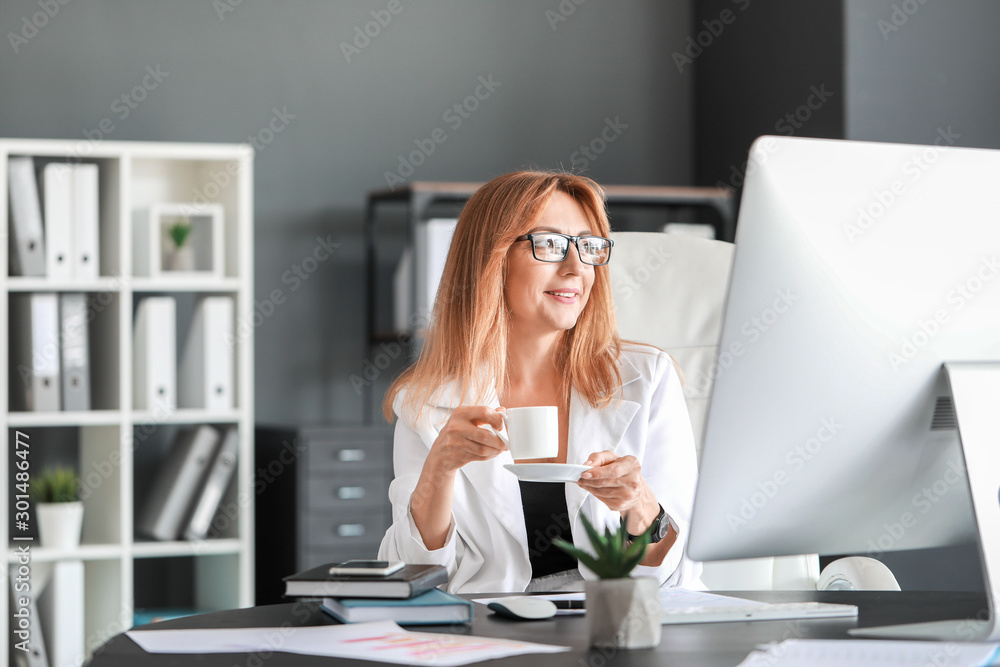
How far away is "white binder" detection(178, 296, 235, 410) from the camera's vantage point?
3184 millimetres

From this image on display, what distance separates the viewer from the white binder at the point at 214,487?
318 cm

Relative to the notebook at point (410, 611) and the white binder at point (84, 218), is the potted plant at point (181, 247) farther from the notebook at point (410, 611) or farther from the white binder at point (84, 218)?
the notebook at point (410, 611)

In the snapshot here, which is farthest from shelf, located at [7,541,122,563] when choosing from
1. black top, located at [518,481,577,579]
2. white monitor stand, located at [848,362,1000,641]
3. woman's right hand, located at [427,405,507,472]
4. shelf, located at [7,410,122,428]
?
white monitor stand, located at [848,362,1000,641]

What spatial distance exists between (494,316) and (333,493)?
153 cm

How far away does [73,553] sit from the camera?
9.98ft

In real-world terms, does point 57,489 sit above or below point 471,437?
below

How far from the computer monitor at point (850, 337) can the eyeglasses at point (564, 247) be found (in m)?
0.84

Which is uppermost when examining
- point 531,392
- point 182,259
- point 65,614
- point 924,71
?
point 924,71

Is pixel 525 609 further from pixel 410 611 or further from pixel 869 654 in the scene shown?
pixel 869 654

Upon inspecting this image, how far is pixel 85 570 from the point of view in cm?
321

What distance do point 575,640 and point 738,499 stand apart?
0.21 m

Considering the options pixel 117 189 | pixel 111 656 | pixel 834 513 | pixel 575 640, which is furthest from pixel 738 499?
pixel 117 189

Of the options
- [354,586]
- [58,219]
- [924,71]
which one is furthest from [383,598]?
[924,71]

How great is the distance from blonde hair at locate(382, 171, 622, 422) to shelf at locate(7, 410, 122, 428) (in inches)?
60.1
